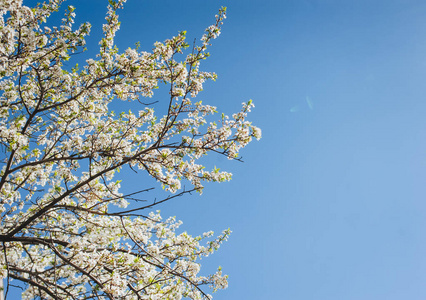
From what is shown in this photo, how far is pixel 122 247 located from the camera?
5.96 m

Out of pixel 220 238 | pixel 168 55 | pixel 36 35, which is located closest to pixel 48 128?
pixel 36 35

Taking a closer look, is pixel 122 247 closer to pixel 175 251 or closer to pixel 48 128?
pixel 175 251

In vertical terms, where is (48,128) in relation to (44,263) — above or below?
above

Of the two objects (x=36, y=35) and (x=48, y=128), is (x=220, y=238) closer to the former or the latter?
(x=48, y=128)

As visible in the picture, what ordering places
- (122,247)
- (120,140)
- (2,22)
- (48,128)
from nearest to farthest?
(2,22), (122,247), (120,140), (48,128)

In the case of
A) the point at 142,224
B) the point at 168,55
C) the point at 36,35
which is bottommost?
the point at 142,224

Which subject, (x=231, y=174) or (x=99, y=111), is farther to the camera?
(x=99, y=111)

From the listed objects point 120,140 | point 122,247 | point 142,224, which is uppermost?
point 120,140

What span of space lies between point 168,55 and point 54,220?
5192mm

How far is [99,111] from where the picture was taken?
25.3 feet

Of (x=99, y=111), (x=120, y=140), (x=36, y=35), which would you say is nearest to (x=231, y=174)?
(x=120, y=140)

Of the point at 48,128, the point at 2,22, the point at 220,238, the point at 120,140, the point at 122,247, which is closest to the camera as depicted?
the point at 2,22

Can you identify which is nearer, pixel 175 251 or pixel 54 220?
pixel 54 220

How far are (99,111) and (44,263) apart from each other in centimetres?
398
